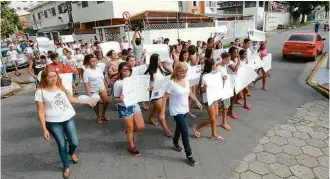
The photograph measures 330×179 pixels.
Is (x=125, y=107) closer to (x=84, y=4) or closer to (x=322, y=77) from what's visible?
(x=322, y=77)

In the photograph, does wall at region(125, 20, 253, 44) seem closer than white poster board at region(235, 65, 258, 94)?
No

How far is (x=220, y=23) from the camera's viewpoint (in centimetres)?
2041

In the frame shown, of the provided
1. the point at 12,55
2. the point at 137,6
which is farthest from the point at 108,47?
the point at 137,6

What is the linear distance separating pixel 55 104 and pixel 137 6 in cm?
2240

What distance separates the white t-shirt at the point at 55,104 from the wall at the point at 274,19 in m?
41.4

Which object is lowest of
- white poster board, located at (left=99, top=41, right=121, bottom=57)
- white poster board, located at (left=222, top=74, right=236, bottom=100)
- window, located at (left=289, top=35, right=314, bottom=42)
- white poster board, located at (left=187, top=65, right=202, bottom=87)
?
white poster board, located at (left=222, top=74, right=236, bottom=100)

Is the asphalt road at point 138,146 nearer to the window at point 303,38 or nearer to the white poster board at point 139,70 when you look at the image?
the white poster board at point 139,70

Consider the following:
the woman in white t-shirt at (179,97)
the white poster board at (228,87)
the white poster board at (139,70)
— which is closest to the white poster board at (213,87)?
the white poster board at (228,87)

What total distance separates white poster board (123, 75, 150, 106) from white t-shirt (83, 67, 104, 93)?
1.50 meters

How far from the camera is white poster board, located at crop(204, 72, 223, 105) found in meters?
4.49

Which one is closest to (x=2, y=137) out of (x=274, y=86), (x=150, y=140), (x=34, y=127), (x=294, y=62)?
(x=34, y=127)

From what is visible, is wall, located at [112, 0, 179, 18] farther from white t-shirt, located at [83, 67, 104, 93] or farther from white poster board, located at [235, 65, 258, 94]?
white poster board, located at [235, 65, 258, 94]

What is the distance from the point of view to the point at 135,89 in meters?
4.28

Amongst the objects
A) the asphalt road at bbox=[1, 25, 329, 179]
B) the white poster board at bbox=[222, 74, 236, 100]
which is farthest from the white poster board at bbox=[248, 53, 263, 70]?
the white poster board at bbox=[222, 74, 236, 100]
